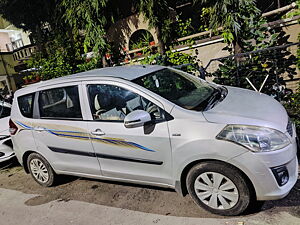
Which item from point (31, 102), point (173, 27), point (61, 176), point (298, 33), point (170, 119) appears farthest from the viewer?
point (173, 27)

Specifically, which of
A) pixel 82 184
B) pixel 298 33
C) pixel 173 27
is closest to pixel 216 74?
pixel 298 33

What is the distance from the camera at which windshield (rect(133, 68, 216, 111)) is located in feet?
9.85

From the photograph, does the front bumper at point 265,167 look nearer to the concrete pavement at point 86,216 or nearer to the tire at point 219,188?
the tire at point 219,188

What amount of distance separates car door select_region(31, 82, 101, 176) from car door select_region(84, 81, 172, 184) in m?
0.17

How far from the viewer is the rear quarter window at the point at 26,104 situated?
396 centimetres

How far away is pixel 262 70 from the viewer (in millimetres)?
5844

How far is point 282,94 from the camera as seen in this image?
18.2ft

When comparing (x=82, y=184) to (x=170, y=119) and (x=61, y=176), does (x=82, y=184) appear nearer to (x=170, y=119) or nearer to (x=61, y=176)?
(x=61, y=176)

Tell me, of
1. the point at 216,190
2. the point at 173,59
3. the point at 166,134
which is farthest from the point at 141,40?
the point at 216,190

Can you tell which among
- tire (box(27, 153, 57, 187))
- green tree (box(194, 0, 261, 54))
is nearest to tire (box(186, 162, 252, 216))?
tire (box(27, 153, 57, 187))

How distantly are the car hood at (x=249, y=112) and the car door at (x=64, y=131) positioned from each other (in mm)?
1607

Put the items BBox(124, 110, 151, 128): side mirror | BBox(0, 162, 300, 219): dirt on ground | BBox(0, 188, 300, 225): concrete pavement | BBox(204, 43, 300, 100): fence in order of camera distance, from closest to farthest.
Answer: BBox(0, 188, 300, 225): concrete pavement < BBox(124, 110, 151, 128): side mirror < BBox(0, 162, 300, 219): dirt on ground < BBox(204, 43, 300, 100): fence

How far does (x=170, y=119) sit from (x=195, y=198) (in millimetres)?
893

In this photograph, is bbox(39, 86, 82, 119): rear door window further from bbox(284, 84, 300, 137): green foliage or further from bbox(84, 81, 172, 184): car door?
bbox(284, 84, 300, 137): green foliage
